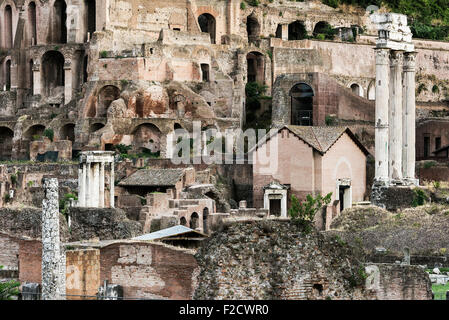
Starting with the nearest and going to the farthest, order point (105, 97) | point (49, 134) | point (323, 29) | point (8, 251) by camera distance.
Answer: point (8, 251)
point (49, 134)
point (105, 97)
point (323, 29)

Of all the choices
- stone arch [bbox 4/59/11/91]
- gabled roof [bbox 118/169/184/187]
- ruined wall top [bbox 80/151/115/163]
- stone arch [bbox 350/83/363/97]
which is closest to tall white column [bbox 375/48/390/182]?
gabled roof [bbox 118/169/184/187]

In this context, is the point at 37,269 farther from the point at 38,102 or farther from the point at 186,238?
the point at 38,102

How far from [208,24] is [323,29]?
8.66 metres

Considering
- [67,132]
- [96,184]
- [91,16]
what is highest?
[91,16]

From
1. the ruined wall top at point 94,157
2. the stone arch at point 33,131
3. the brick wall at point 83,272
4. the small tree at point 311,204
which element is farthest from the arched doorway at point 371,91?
the brick wall at point 83,272

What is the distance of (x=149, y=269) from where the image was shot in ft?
102

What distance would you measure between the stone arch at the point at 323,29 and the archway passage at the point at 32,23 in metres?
20.7

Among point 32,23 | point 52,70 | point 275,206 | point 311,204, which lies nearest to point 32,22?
point 32,23

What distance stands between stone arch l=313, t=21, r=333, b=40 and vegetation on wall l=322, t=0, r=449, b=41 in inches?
78.4

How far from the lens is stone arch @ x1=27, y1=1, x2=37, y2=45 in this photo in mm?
83188

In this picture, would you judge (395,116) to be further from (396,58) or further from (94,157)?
(94,157)

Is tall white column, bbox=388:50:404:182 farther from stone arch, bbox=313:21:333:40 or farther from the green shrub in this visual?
stone arch, bbox=313:21:333:40

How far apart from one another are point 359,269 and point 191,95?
48.6 meters
